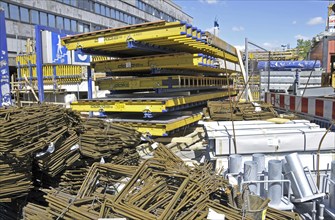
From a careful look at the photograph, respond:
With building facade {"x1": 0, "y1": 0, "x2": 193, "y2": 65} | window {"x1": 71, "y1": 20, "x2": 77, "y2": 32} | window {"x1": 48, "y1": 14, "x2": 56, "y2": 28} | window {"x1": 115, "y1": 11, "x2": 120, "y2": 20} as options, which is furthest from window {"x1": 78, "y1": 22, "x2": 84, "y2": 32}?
window {"x1": 115, "y1": 11, "x2": 120, "y2": 20}

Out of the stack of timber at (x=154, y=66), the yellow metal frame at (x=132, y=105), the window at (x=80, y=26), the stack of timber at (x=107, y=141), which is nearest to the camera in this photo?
the stack of timber at (x=107, y=141)

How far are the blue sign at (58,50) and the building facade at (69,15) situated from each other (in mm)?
11756

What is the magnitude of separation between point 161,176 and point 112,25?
119ft

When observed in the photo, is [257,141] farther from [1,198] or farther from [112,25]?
[112,25]

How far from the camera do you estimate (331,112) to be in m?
4.85

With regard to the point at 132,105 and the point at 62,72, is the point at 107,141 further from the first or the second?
the point at 62,72

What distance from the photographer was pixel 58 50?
10.5m

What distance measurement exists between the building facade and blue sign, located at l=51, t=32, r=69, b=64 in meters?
11.8

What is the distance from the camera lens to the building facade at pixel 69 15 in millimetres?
22672

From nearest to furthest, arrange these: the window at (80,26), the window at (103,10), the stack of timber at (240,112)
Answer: the stack of timber at (240,112) < the window at (80,26) < the window at (103,10)

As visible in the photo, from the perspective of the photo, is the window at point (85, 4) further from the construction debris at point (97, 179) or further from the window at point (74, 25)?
the construction debris at point (97, 179)

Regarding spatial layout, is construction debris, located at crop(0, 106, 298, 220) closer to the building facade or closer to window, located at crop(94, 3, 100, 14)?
the building facade

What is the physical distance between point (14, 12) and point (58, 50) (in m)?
16.0

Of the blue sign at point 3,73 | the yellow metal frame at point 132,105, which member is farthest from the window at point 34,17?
the yellow metal frame at point 132,105
